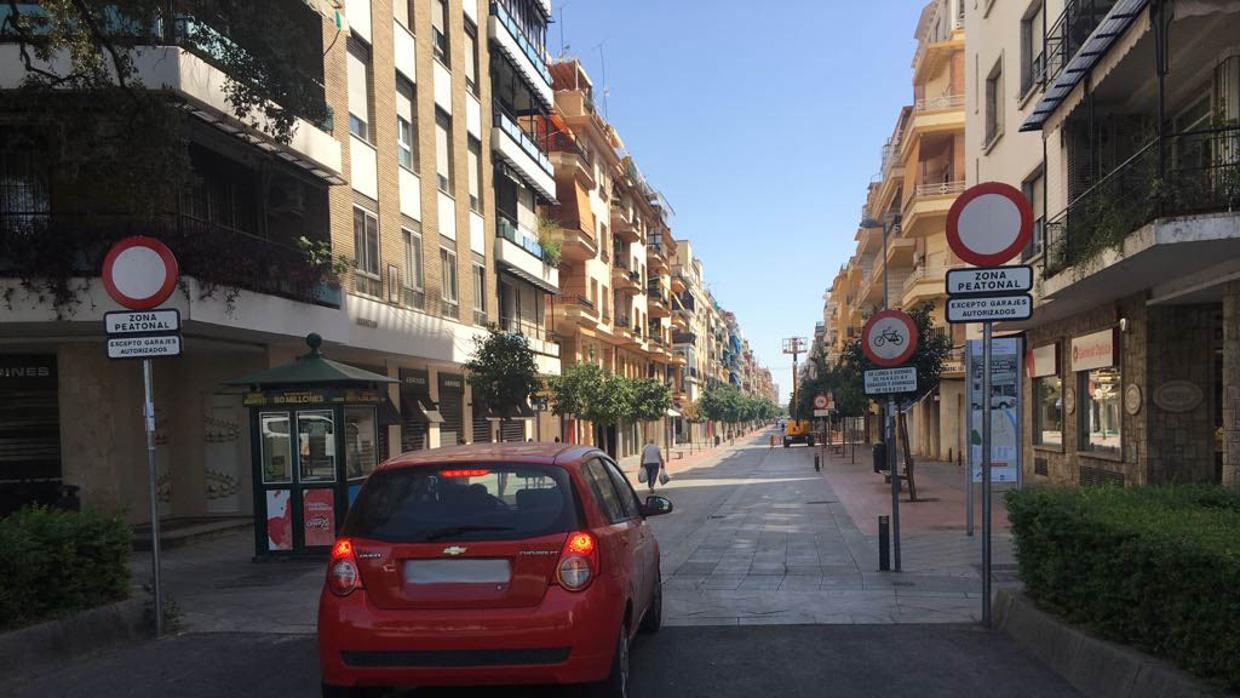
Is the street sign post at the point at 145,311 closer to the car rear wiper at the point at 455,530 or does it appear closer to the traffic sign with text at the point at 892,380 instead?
the car rear wiper at the point at 455,530

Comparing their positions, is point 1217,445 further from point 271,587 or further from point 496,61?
point 496,61

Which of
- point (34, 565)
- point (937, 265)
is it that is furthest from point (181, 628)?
point (937, 265)

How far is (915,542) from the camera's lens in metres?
12.2

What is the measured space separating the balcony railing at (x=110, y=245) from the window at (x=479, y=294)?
11.8 meters

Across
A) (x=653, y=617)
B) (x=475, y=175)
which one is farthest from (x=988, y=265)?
(x=475, y=175)

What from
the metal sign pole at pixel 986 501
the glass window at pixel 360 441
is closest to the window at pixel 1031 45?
the metal sign pole at pixel 986 501

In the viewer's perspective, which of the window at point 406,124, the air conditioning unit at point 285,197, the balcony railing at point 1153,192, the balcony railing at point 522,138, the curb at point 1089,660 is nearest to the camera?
the curb at point 1089,660

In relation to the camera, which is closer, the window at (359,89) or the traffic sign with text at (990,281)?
the traffic sign with text at (990,281)

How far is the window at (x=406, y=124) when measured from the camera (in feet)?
71.8

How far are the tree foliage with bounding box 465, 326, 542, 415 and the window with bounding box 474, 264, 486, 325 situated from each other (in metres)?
3.41

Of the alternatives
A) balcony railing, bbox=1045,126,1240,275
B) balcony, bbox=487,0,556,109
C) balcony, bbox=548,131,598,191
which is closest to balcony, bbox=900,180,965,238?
balcony, bbox=548,131,598,191

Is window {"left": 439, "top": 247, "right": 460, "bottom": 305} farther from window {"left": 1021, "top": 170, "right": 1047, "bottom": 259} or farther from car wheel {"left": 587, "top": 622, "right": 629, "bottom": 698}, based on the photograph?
car wheel {"left": 587, "top": 622, "right": 629, "bottom": 698}

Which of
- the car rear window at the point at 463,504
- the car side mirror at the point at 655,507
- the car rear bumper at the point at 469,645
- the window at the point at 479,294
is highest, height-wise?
the window at the point at 479,294

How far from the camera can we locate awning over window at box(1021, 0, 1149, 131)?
11.6 meters
